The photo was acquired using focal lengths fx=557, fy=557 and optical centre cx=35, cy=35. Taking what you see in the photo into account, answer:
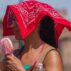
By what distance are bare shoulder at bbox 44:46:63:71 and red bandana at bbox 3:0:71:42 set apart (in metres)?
0.26

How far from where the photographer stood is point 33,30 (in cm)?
435

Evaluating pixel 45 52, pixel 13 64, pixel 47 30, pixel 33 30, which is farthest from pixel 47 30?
pixel 13 64

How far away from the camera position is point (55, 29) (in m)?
4.49

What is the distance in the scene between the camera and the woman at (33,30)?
4254mm

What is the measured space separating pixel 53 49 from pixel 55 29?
1.02ft

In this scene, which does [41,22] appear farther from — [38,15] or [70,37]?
[70,37]

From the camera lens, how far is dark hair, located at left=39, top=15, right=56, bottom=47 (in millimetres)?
4387

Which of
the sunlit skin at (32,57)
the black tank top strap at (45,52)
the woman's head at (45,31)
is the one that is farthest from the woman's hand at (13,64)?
the woman's head at (45,31)

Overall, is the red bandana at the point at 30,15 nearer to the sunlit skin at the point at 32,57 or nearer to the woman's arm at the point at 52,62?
the sunlit skin at the point at 32,57

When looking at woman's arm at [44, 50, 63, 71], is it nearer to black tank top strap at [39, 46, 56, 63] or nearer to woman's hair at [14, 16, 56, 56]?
black tank top strap at [39, 46, 56, 63]

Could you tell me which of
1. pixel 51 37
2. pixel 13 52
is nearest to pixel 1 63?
pixel 13 52

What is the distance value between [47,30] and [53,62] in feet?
1.14

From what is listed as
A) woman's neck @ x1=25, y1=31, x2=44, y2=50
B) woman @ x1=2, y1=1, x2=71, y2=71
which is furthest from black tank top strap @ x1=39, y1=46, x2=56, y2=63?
woman's neck @ x1=25, y1=31, x2=44, y2=50

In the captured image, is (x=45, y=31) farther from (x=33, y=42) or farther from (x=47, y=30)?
(x=33, y=42)
